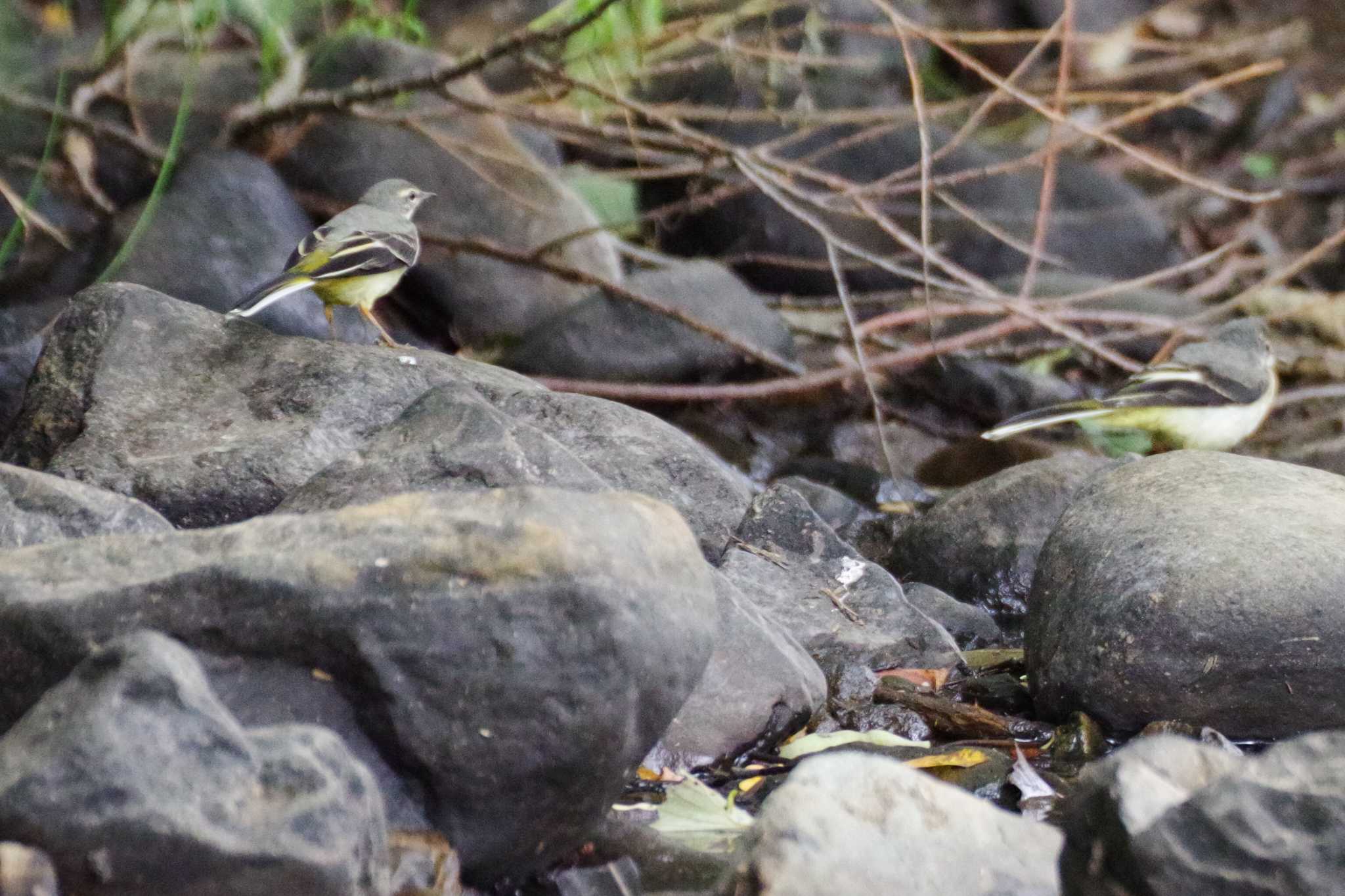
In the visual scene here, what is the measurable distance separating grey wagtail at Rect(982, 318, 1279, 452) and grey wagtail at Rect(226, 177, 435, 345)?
107 inches

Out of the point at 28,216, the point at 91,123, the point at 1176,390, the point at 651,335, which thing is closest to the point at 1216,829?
the point at 1176,390

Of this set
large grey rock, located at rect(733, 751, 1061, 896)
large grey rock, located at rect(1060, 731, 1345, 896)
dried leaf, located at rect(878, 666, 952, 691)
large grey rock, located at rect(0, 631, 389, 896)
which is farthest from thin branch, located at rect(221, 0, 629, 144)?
large grey rock, located at rect(1060, 731, 1345, 896)

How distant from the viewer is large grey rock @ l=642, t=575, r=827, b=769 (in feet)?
13.7

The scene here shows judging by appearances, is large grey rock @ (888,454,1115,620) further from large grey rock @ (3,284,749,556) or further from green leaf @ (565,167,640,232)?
green leaf @ (565,167,640,232)

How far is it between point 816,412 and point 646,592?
6026mm

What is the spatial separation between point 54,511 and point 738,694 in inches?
73.5

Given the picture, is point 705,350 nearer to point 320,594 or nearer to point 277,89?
point 277,89

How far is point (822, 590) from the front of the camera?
5.18 m

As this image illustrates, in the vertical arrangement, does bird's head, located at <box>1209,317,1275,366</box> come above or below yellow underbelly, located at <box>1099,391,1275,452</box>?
above

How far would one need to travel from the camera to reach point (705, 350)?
8422 millimetres

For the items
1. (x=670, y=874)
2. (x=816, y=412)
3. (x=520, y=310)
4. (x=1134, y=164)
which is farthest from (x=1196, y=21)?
(x=670, y=874)

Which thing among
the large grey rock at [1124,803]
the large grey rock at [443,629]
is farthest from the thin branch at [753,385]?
the large grey rock at [1124,803]

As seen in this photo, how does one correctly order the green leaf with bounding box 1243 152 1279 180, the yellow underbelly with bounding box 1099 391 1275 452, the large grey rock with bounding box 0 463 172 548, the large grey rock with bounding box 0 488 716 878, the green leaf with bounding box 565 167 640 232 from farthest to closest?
the green leaf with bounding box 1243 152 1279 180 → the green leaf with bounding box 565 167 640 232 → the yellow underbelly with bounding box 1099 391 1275 452 → the large grey rock with bounding box 0 463 172 548 → the large grey rock with bounding box 0 488 716 878

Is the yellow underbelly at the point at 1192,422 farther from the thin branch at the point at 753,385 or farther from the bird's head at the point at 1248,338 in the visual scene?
the thin branch at the point at 753,385
